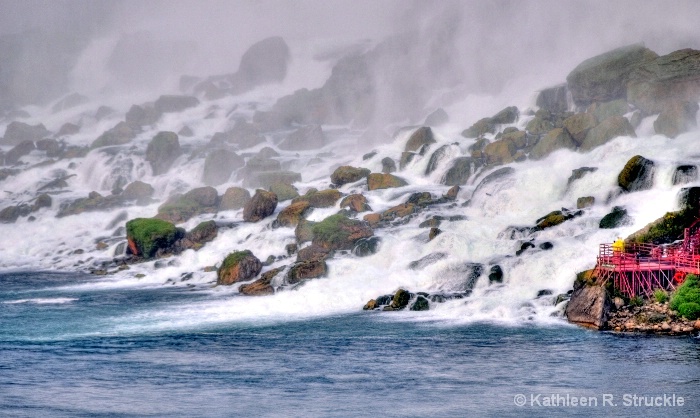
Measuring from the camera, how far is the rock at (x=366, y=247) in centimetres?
5206

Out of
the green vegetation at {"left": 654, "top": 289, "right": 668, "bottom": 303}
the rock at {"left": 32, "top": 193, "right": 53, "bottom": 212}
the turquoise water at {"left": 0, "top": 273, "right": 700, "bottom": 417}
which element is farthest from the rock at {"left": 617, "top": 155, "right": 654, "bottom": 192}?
the rock at {"left": 32, "top": 193, "right": 53, "bottom": 212}

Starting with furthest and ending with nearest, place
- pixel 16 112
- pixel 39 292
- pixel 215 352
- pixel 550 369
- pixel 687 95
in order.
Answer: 1. pixel 16 112
2. pixel 687 95
3. pixel 39 292
4. pixel 215 352
5. pixel 550 369

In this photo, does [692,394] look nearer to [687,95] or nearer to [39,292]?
[39,292]

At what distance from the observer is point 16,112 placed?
167375 mm

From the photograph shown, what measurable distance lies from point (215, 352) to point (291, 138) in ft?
281

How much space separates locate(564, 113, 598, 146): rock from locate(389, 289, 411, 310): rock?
1287 inches

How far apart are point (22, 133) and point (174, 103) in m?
28.9

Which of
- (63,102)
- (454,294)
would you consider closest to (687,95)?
(454,294)

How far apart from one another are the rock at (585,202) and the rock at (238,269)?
22.7m

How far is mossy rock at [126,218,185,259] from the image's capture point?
65.2 metres

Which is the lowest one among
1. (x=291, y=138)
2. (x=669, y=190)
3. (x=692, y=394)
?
(x=692, y=394)

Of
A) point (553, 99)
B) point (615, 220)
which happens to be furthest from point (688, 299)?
point (553, 99)

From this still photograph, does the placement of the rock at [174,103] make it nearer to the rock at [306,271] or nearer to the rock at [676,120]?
the rock at [676,120]

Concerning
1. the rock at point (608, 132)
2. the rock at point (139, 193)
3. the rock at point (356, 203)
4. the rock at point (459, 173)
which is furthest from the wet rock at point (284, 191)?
the rock at point (608, 132)
